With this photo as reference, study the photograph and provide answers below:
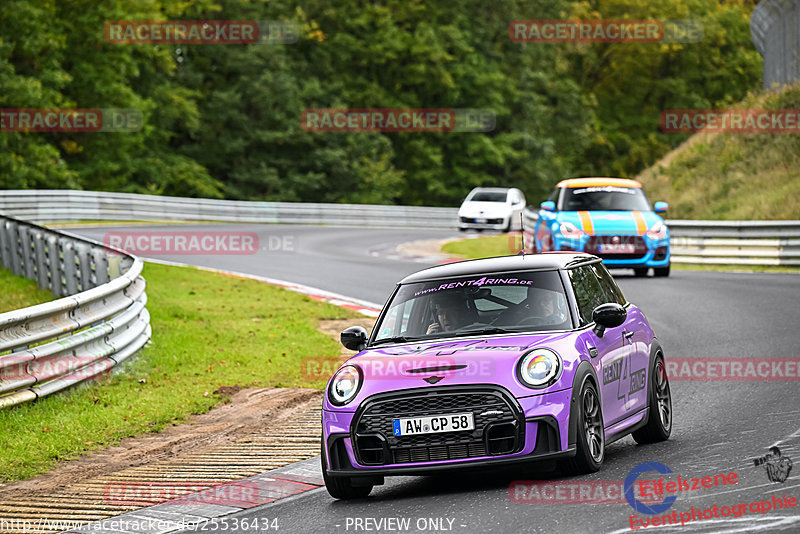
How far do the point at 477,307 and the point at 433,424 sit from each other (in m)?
1.39

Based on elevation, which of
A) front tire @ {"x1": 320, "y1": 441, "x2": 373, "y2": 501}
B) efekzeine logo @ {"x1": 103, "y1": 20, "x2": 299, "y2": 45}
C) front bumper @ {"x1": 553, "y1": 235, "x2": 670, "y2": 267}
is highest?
efekzeine logo @ {"x1": 103, "y1": 20, "x2": 299, "y2": 45}

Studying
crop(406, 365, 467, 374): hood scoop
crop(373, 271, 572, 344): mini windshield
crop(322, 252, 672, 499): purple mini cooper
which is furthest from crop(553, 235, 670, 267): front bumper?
crop(406, 365, 467, 374): hood scoop

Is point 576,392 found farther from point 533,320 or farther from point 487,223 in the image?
point 487,223

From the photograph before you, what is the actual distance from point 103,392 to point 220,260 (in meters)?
14.7

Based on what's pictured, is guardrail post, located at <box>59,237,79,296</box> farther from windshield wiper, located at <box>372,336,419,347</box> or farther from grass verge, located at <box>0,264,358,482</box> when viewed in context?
windshield wiper, located at <box>372,336,419,347</box>

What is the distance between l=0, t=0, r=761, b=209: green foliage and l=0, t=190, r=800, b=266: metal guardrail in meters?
5.36

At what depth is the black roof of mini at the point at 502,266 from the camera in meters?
8.59

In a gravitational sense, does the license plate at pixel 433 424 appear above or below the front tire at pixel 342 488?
above

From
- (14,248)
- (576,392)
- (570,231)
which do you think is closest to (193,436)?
(576,392)

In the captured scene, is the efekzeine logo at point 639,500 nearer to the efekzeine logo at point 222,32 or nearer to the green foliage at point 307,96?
the green foliage at point 307,96

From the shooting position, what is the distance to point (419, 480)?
327 inches

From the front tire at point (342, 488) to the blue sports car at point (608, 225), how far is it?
13.3m

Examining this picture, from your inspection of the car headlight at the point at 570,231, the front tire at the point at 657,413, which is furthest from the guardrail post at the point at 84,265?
the front tire at the point at 657,413

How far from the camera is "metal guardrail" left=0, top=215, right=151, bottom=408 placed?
33.6 feet
